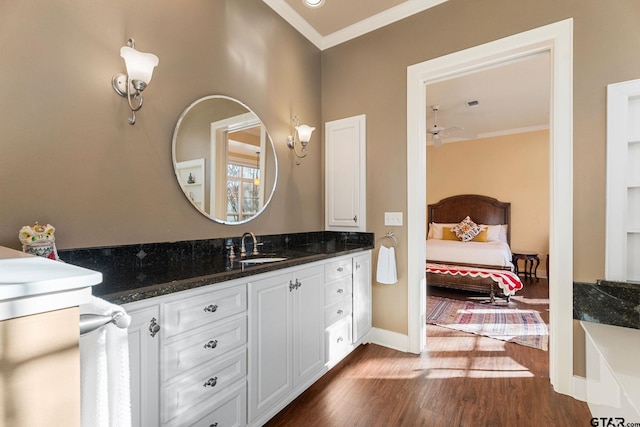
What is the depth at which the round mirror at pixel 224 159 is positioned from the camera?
1.84m

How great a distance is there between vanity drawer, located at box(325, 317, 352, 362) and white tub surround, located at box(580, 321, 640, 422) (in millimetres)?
1462

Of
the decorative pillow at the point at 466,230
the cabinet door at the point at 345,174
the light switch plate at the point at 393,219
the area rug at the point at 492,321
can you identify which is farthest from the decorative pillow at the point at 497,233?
the cabinet door at the point at 345,174

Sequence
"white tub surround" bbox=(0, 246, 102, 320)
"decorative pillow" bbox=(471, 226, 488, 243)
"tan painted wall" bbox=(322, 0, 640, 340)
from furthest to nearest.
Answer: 1. "decorative pillow" bbox=(471, 226, 488, 243)
2. "tan painted wall" bbox=(322, 0, 640, 340)
3. "white tub surround" bbox=(0, 246, 102, 320)

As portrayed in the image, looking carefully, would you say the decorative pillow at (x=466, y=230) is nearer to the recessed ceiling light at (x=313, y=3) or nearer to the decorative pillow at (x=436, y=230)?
the decorative pillow at (x=436, y=230)

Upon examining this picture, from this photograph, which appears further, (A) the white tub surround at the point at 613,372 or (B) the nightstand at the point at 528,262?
(B) the nightstand at the point at 528,262

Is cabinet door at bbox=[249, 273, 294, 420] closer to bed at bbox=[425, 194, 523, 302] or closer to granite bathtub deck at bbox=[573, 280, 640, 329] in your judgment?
granite bathtub deck at bbox=[573, 280, 640, 329]

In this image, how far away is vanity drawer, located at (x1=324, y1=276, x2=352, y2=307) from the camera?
2050mm

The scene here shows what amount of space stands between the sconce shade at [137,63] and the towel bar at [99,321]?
1.32 m

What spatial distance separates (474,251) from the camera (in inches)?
169

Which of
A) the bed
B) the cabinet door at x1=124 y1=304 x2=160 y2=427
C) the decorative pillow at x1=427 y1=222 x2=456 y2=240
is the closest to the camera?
the cabinet door at x1=124 y1=304 x2=160 y2=427

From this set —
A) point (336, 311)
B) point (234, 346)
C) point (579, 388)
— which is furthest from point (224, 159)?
point (579, 388)

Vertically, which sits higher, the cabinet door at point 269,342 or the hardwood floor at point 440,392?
the cabinet door at point 269,342

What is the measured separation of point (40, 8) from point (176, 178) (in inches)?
36.5

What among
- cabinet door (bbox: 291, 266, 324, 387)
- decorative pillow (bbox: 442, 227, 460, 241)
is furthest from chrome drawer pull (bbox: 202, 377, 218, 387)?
decorative pillow (bbox: 442, 227, 460, 241)
